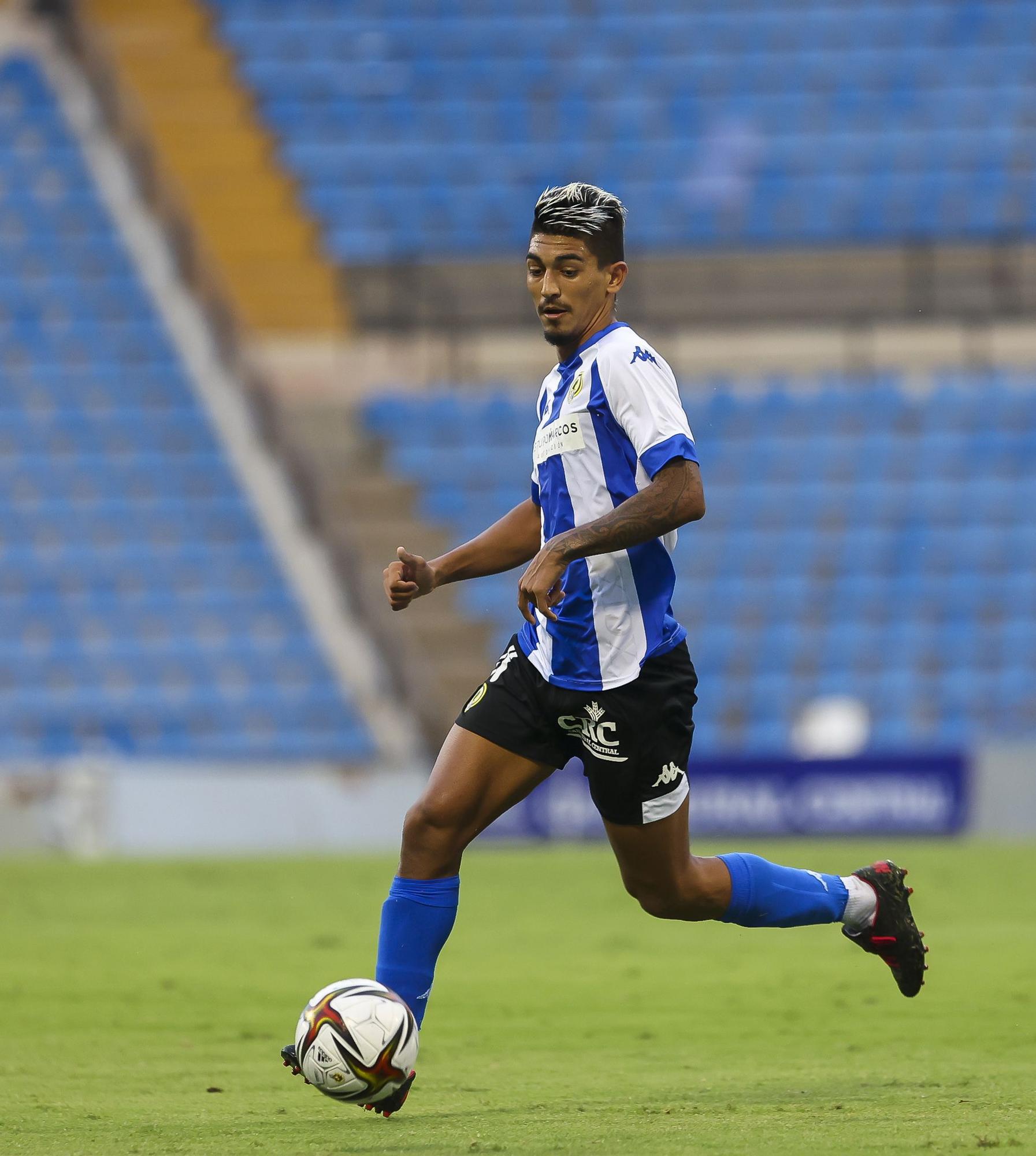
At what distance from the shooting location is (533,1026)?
680 cm

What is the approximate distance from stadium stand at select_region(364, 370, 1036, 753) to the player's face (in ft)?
36.9

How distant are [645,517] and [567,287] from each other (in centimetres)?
69

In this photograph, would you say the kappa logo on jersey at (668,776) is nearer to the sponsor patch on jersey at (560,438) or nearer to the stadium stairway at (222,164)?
the sponsor patch on jersey at (560,438)

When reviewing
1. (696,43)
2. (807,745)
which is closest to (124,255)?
(696,43)

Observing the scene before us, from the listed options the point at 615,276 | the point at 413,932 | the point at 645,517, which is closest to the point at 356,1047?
the point at 413,932

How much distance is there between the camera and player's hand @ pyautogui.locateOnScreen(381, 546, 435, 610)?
5266 millimetres

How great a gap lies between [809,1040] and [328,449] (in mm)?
12795

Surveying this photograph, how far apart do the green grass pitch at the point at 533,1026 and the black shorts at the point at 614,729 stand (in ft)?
2.56

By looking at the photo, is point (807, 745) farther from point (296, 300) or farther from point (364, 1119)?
point (364, 1119)

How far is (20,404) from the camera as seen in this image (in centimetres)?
1802

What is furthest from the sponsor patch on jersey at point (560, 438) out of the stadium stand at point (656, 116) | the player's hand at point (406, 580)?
the stadium stand at point (656, 116)

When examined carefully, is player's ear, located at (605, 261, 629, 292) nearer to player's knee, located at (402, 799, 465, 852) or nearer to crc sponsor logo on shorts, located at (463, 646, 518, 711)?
crc sponsor logo on shorts, located at (463, 646, 518, 711)

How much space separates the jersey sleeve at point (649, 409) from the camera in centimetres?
498

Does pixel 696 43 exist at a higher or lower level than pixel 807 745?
higher
